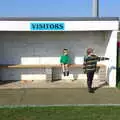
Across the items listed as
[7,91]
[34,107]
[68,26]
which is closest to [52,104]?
A: [34,107]

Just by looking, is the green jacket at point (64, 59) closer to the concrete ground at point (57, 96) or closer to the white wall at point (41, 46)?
the white wall at point (41, 46)

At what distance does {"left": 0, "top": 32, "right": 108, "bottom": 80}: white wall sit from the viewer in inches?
628

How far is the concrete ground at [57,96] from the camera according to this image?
37.8ft

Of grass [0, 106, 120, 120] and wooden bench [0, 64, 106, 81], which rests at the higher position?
wooden bench [0, 64, 106, 81]

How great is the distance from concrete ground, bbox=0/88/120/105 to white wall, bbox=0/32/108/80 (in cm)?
242

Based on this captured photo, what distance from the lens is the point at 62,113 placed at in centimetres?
976

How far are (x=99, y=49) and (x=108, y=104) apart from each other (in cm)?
540

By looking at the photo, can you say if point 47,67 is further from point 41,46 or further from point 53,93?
point 53,93

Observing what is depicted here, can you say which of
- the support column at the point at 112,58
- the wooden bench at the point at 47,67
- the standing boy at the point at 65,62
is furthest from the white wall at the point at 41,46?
the support column at the point at 112,58

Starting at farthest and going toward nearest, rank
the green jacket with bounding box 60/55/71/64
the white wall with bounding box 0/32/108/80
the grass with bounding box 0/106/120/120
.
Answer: the white wall with bounding box 0/32/108/80
the green jacket with bounding box 60/55/71/64
the grass with bounding box 0/106/120/120

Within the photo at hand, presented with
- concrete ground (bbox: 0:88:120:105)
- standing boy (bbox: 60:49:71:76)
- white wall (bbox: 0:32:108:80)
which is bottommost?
concrete ground (bbox: 0:88:120:105)
